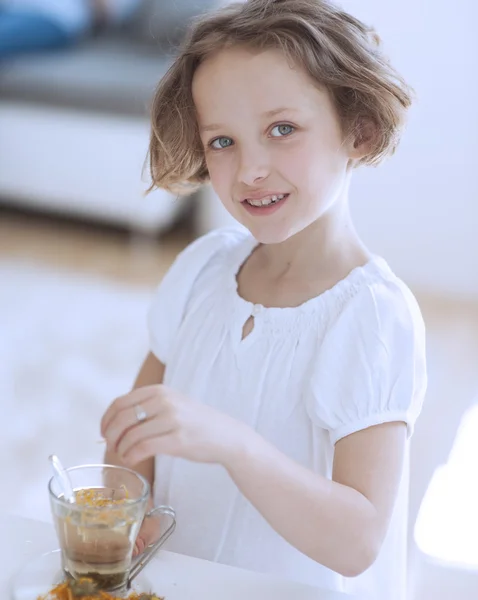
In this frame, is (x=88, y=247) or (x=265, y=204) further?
(x=88, y=247)

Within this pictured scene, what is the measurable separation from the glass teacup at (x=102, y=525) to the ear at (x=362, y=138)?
45 cm

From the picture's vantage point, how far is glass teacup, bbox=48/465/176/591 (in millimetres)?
656

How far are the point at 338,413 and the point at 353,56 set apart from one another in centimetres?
36

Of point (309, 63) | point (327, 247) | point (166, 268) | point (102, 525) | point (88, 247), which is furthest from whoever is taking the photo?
point (88, 247)

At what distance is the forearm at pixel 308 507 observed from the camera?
29.4 inches

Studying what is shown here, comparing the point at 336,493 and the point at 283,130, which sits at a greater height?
the point at 283,130

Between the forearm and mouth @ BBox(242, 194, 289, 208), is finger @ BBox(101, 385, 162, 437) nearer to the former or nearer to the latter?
the forearm

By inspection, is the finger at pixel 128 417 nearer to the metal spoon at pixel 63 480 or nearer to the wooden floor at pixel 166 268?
the metal spoon at pixel 63 480

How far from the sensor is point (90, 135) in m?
3.23

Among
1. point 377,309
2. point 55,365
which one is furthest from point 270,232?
point 55,365

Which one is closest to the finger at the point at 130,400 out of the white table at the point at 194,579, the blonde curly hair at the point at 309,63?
the white table at the point at 194,579

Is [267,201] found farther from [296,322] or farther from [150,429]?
[150,429]

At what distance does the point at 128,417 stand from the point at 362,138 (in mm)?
427

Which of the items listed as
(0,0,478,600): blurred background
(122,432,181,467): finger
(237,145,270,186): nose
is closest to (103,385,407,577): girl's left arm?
(122,432,181,467): finger
